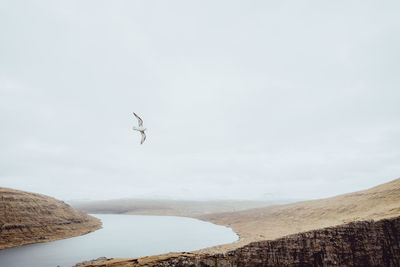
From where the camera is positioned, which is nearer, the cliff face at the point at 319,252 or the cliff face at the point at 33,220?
the cliff face at the point at 319,252

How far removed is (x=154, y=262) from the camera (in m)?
16.4

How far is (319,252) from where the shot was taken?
17.0 meters

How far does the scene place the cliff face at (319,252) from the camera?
16641mm

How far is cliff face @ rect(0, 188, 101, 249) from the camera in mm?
53188

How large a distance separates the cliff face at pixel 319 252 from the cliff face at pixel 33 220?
5521 cm

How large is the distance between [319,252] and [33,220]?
75846mm

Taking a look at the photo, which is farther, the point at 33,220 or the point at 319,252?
the point at 33,220

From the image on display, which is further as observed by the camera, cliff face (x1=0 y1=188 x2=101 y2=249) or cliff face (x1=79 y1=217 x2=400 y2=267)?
cliff face (x1=0 y1=188 x2=101 y2=249)

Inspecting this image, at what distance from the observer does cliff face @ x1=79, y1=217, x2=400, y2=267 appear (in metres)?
16.6

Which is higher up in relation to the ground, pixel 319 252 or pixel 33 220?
pixel 319 252

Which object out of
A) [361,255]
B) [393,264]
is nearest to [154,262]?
[361,255]

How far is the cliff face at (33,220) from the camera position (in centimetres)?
5319

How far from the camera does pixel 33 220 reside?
61.5 meters

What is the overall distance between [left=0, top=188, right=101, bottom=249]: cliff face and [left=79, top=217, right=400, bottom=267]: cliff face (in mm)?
55213
